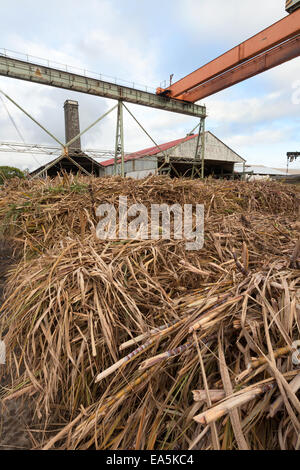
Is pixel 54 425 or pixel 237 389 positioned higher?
pixel 237 389

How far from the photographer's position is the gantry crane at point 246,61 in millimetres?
5861

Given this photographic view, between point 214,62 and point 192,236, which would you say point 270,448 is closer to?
point 192,236

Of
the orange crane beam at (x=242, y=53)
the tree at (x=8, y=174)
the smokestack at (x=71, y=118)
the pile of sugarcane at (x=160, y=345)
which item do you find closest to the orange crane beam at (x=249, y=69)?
the orange crane beam at (x=242, y=53)

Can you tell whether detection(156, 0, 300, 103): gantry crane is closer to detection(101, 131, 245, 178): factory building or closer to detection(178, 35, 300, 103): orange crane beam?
detection(178, 35, 300, 103): orange crane beam

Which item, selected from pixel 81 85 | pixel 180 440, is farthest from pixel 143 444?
pixel 81 85

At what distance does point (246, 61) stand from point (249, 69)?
0.88 ft

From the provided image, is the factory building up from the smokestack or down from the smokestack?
down

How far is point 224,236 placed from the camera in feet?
3.96

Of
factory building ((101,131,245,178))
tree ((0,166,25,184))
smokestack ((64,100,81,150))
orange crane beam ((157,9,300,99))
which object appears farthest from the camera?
smokestack ((64,100,81,150))

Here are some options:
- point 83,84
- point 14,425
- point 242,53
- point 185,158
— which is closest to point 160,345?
point 14,425

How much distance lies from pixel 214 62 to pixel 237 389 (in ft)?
33.1

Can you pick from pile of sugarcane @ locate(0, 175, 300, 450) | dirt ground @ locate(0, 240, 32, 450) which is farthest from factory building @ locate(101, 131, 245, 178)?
dirt ground @ locate(0, 240, 32, 450)

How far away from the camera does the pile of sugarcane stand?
47 cm

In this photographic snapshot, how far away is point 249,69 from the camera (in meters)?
7.41
